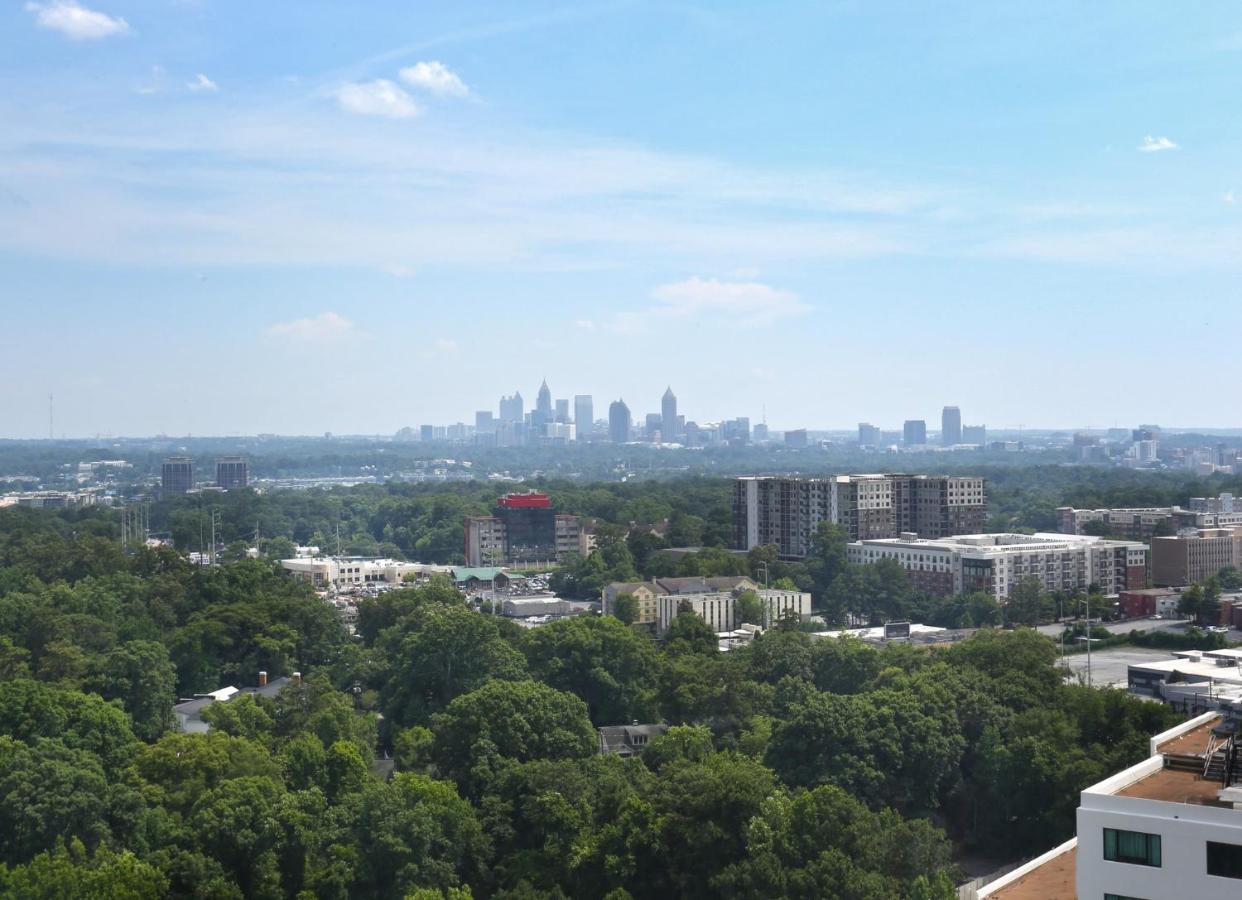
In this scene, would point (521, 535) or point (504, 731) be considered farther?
point (521, 535)

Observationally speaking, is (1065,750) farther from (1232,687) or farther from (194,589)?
(194,589)

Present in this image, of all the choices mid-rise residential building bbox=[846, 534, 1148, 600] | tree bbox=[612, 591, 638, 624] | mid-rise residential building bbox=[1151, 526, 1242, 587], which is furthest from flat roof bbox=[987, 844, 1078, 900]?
mid-rise residential building bbox=[1151, 526, 1242, 587]

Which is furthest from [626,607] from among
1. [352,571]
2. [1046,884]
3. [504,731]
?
[1046,884]

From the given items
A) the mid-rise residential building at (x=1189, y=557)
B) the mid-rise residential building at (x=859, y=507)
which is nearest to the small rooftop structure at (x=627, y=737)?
the mid-rise residential building at (x=859, y=507)

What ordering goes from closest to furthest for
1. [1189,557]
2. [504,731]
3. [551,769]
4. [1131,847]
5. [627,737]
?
[1131,847] → [551,769] → [504,731] → [627,737] → [1189,557]

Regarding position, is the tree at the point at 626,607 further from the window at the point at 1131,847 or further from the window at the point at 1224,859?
the window at the point at 1224,859

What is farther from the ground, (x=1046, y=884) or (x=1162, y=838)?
(x=1162, y=838)

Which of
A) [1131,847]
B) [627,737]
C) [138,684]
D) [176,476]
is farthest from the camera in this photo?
[176,476]

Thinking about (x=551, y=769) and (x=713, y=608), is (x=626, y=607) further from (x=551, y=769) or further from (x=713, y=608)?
(x=551, y=769)
